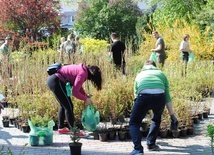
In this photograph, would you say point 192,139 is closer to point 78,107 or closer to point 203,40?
point 78,107

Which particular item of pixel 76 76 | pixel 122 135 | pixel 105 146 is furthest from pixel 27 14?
pixel 105 146

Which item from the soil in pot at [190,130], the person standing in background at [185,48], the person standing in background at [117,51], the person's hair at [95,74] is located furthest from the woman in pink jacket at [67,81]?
the person standing in background at [185,48]

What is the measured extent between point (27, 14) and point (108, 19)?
8.03m

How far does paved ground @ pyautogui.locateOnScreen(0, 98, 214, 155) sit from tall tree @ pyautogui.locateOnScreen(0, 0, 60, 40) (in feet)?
49.5

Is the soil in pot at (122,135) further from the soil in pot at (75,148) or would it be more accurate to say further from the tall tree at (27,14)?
the tall tree at (27,14)

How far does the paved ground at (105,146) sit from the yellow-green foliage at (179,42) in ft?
37.3

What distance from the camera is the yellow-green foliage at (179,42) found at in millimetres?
19203

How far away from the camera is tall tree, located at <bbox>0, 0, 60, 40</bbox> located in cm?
2222

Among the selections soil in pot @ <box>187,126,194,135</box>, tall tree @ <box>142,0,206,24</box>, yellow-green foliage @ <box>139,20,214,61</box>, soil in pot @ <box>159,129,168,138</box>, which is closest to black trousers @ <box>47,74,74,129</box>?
soil in pot @ <box>159,129,168,138</box>

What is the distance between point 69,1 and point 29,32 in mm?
17085

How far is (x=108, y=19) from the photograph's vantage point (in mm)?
29109

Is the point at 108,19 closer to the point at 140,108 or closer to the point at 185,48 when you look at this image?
the point at 185,48

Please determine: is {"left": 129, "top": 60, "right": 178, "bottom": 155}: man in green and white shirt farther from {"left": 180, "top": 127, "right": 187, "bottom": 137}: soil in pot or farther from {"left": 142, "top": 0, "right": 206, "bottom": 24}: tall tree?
{"left": 142, "top": 0, "right": 206, "bottom": 24}: tall tree

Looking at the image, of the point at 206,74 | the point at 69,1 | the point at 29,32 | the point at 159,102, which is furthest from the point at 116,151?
the point at 69,1
